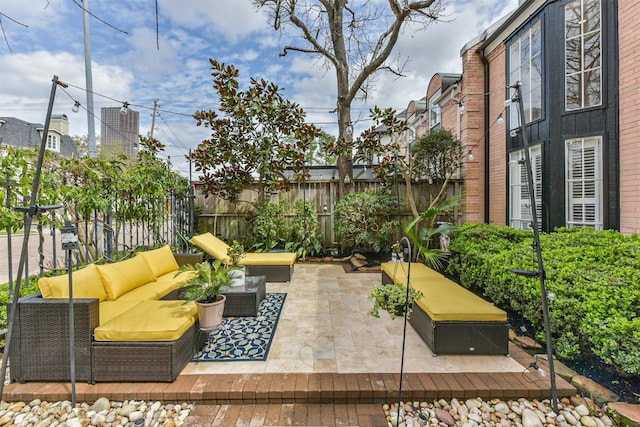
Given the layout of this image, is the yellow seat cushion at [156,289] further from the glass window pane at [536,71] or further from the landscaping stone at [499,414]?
the glass window pane at [536,71]

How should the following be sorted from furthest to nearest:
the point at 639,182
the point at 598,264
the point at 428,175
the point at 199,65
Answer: the point at 428,175, the point at 199,65, the point at 639,182, the point at 598,264

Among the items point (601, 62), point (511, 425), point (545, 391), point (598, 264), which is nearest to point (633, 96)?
point (601, 62)

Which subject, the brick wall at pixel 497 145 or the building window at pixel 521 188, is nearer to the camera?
the building window at pixel 521 188

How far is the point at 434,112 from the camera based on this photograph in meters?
10.4

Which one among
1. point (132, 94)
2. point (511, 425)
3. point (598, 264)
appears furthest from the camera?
point (132, 94)

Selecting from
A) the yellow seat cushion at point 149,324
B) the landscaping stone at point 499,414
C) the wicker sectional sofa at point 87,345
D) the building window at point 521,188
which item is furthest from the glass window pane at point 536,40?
the wicker sectional sofa at point 87,345

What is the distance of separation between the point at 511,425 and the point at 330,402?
121cm

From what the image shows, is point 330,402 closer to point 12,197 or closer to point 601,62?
point 12,197

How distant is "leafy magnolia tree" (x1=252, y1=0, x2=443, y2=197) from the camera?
7.36 meters

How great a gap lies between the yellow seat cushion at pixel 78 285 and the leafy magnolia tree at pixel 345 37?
5.38 metres

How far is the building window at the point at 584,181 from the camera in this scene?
4.85 meters

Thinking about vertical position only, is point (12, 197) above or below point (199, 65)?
below

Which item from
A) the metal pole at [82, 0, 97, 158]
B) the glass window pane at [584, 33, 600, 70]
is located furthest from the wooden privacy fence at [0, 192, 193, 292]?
the glass window pane at [584, 33, 600, 70]

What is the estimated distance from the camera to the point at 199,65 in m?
6.48
